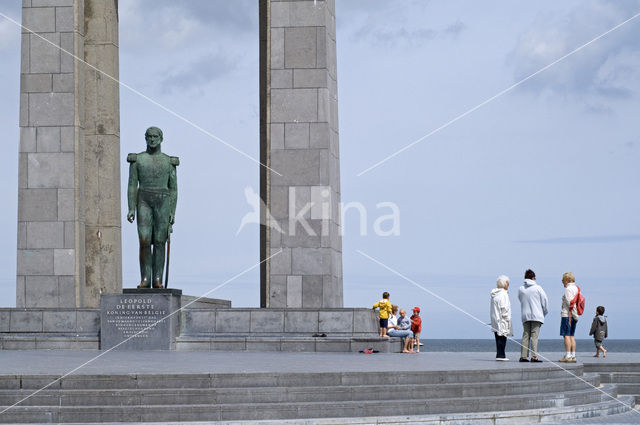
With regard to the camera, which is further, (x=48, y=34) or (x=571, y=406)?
(x=48, y=34)

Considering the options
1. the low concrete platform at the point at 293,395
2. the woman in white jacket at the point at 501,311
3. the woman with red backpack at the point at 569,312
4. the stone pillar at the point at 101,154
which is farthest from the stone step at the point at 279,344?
the stone pillar at the point at 101,154

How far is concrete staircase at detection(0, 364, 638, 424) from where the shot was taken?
50.4 ft

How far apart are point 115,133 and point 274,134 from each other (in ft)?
19.9

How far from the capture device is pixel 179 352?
83.4 feet

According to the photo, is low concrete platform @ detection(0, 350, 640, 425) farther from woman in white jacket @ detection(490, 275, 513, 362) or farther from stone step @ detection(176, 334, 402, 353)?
stone step @ detection(176, 334, 402, 353)

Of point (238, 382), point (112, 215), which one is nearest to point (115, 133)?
point (112, 215)

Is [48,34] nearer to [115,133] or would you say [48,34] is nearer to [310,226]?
[115,133]

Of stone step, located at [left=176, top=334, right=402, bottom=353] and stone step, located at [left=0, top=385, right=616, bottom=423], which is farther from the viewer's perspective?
stone step, located at [left=176, top=334, right=402, bottom=353]

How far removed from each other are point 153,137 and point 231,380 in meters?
11.4

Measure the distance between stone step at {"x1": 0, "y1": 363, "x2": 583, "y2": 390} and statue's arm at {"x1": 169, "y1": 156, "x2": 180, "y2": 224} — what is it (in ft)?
36.4

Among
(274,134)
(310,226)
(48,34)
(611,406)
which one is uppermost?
(48,34)

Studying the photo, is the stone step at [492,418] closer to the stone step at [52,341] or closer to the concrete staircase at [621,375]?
the concrete staircase at [621,375]

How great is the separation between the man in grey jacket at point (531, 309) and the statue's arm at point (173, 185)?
9.39 metres

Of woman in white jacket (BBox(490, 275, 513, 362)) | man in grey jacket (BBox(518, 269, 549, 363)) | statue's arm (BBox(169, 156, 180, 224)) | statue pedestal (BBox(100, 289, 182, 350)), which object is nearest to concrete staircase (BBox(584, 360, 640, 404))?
man in grey jacket (BBox(518, 269, 549, 363))
